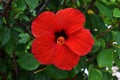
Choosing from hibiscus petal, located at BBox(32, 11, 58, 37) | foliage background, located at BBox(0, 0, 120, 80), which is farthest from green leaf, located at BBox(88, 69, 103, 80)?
hibiscus petal, located at BBox(32, 11, 58, 37)

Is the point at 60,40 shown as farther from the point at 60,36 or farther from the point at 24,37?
the point at 24,37

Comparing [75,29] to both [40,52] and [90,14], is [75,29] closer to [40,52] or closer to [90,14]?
[40,52]

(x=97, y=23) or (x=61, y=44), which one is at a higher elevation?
(x=61, y=44)

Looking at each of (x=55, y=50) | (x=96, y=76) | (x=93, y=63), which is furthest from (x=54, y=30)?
(x=93, y=63)

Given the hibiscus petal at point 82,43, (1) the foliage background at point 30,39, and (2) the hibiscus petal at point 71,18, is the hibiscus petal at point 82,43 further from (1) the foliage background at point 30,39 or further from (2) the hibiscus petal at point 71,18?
(1) the foliage background at point 30,39

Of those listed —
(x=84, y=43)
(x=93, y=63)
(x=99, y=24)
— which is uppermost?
(x=84, y=43)

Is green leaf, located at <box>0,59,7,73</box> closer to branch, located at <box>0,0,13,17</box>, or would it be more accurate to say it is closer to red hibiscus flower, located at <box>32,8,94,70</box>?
branch, located at <box>0,0,13,17</box>

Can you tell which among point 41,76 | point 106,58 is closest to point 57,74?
point 41,76
